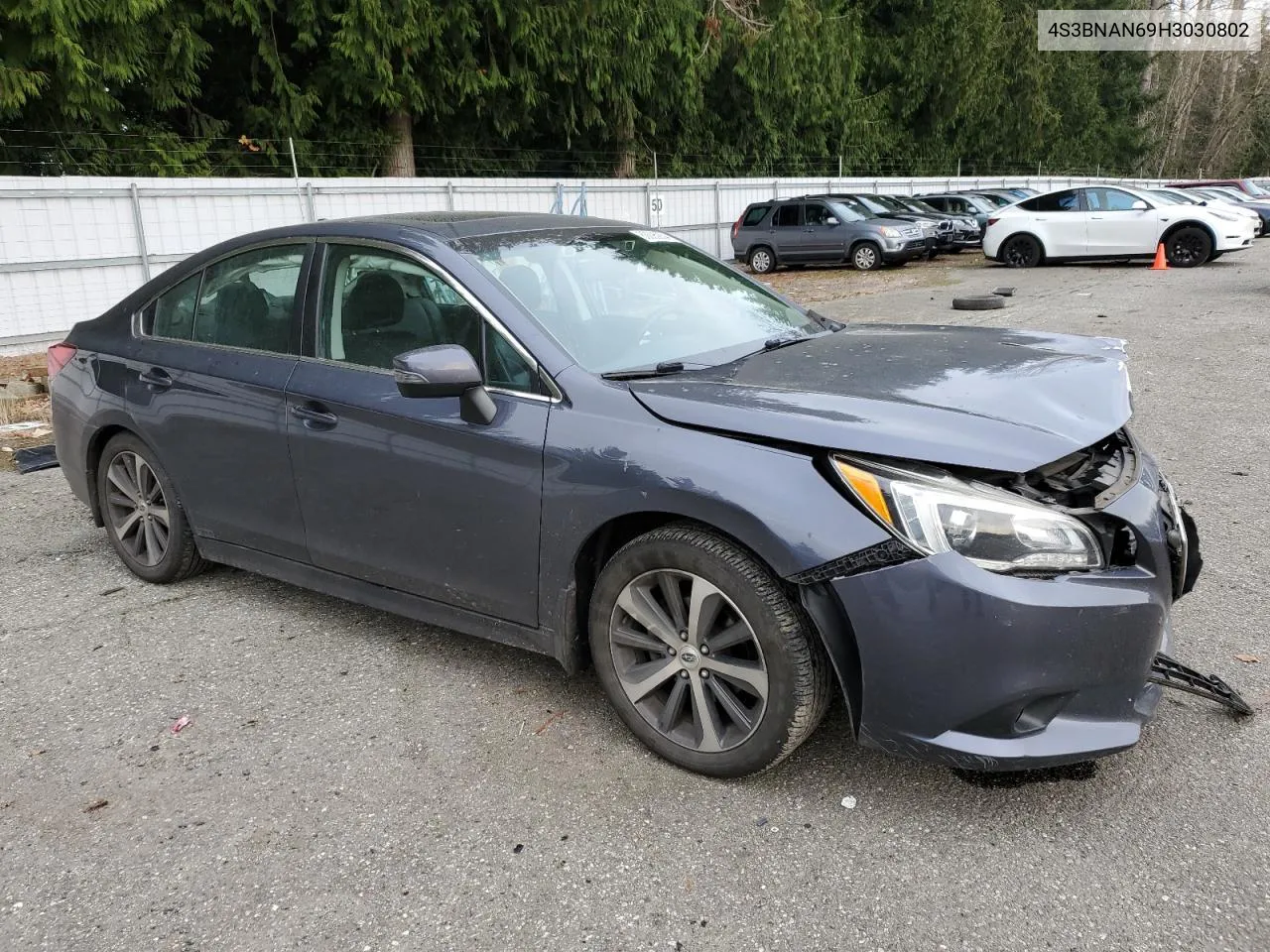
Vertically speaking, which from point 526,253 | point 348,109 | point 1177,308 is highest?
point 348,109

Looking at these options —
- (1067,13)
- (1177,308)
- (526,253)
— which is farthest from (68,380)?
(1067,13)

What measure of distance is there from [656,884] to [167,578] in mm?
3013

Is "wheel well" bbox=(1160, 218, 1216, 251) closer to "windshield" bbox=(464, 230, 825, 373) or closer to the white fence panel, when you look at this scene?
the white fence panel

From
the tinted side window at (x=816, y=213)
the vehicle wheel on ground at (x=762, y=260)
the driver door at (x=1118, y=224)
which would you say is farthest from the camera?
the vehicle wheel on ground at (x=762, y=260)

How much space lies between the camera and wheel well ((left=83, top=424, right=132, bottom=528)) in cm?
461

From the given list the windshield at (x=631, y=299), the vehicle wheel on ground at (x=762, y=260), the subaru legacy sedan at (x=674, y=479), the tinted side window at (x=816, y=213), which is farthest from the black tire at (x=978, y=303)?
the windshield at (x=631, y=299)

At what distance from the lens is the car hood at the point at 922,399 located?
2590 mm

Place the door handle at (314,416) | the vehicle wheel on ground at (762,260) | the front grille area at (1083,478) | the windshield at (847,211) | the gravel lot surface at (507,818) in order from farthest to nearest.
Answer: the vehicle wheel on ground at (762,260)
the windshield at (847,211)
the door handle at (314,416)
the front grille area at (1083,478)
the gravel lot surface at (507,818)

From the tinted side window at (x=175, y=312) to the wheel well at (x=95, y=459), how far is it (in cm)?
49

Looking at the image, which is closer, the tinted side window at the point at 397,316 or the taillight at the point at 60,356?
the tinted side window at the point at 397,316

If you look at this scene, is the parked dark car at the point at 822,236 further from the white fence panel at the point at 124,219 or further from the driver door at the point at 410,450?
the driver door at the point at 410,450

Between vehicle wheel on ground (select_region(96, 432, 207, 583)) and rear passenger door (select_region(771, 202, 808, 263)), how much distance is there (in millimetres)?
19016

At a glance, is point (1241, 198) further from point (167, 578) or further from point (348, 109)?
point (167, 578)

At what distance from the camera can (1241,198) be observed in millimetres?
28500
